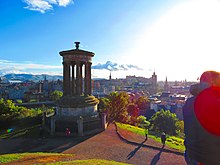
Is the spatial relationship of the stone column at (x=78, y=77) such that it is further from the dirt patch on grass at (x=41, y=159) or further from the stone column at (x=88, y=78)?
the dirt patch on grass at (x=41, y=159)

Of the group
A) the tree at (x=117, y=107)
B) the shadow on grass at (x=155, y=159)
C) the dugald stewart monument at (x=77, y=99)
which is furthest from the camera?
the tree at (x=117, y=107)

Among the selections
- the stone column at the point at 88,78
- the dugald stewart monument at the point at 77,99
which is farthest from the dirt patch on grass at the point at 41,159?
the stone column at the point at 88,78

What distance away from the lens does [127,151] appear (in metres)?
14.6

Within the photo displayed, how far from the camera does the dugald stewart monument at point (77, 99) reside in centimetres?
2042

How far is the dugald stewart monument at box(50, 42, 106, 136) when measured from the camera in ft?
67.0

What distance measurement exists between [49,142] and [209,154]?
1621 centimetres

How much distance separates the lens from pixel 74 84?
24.3m

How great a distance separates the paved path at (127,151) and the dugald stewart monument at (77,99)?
246 cm

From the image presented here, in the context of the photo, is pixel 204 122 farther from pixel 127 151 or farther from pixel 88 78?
pixel 88 78

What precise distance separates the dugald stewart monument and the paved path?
8.08 ft

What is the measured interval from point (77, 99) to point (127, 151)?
899cm

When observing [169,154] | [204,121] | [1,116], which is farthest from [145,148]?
[1,116]

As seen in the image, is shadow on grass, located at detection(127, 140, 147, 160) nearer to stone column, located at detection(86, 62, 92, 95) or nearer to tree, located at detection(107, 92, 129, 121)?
stone column, located at detection(86, 62, 92, 95)

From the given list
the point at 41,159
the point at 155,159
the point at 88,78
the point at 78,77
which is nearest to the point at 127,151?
the point at 155,159
